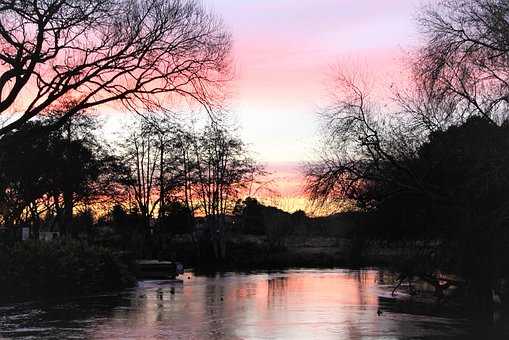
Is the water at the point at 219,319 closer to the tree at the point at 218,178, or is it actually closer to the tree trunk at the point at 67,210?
the tree trunk at the point at 67,210

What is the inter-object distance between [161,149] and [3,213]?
27.7m

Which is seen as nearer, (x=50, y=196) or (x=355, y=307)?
(x=355, y=307)

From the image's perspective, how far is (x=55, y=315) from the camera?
18844 millimetres

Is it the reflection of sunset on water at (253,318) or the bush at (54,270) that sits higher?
the bush at (54,270)

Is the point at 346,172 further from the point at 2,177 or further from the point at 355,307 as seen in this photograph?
the point at 2,177

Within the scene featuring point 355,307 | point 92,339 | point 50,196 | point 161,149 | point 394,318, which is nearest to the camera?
point 92,339

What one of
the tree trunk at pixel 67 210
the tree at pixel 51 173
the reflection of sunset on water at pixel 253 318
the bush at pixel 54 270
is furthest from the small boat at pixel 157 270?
the reflection of sunset on water at pixel 253 318

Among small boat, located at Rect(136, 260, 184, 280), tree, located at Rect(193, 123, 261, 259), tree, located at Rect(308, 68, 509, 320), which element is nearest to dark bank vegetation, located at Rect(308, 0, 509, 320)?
tree, located at Rect(308, 68, 509, 320)

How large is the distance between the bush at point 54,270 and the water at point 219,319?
160cm

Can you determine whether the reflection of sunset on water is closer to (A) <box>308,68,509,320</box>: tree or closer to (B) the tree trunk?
(A) <box>308,68,509,320</box>: tree

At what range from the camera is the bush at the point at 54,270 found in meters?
24.2

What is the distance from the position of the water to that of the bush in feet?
5.24

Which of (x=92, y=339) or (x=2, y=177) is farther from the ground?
(x=2, y=177)

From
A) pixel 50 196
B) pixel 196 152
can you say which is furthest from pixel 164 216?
pixel 50 196
